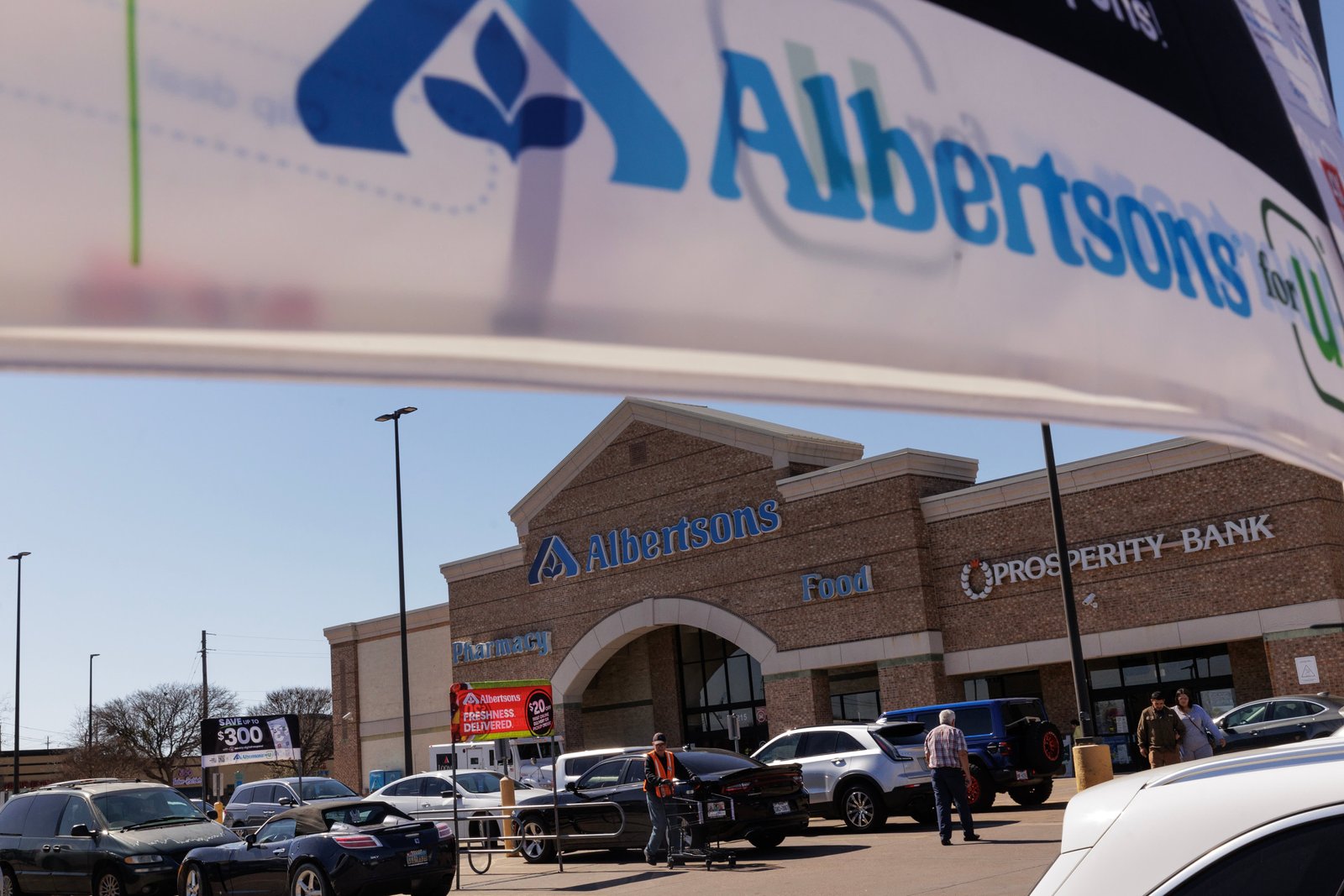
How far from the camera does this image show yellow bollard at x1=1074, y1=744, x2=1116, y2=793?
57.9 ft

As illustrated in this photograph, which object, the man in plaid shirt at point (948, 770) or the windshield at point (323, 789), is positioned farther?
the windshield at point (323, 789)

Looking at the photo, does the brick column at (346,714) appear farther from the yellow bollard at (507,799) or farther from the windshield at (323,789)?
the yellow bollard at (507,799)

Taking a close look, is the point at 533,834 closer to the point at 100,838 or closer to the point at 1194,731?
the point at 100,838

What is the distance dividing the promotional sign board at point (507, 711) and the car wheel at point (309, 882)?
9.83 meters

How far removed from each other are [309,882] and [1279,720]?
56.1 feet

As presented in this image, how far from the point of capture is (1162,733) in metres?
16.5

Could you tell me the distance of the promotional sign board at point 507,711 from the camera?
2602cm

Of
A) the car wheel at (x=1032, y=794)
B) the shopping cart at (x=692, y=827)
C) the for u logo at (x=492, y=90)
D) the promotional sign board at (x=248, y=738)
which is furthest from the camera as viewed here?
the promotional sign board at (x=248, y=738)

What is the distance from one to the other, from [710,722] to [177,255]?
39772 millimetres

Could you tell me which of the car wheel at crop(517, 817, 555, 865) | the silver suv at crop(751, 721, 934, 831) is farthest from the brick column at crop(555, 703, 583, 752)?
the car wheel at crop(517, 817, 555, 865)

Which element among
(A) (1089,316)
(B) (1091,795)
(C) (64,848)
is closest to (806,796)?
(C) (64,848)

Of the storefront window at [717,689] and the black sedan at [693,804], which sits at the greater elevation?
the storefront window at [717,689]

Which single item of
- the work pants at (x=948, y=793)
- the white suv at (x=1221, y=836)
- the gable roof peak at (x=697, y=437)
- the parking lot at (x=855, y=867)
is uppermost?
the gable roof peak at (x=697, y=437)

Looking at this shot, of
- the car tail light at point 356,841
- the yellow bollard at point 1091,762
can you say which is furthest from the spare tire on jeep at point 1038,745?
the car tail light at point 356,841
